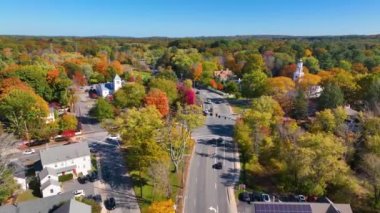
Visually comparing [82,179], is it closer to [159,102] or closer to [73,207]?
[73,207]

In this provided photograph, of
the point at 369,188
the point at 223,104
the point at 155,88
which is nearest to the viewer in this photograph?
the point at 369,188

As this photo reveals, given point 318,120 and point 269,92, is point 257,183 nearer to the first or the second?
point 318,120

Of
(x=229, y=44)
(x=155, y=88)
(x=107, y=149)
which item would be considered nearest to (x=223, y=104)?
(x=155, y=88)

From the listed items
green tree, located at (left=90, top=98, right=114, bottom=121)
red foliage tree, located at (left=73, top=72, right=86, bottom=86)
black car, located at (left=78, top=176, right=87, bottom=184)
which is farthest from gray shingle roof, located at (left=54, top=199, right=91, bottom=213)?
red foliage tree, located at (left=73, top=72, right=86, bottom=86)

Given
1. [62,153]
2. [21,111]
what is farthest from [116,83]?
[62,153]

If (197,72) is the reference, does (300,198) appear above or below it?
below

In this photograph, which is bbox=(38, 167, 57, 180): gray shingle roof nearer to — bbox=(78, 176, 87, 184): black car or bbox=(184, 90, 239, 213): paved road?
bbox=(78, 176, 87, 184): black car
